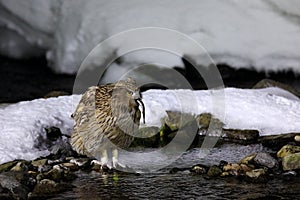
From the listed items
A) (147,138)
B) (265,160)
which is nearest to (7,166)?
(147,138)

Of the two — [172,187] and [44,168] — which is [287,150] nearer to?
[172,187]

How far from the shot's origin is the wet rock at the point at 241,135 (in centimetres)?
605

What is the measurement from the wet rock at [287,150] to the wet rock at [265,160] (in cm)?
16

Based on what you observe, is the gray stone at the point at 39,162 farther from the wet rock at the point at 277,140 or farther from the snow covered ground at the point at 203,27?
the snow covered ground at the point at 203,27

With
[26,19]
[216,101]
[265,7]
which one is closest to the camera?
[216,101]

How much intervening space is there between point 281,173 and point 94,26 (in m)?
4.51

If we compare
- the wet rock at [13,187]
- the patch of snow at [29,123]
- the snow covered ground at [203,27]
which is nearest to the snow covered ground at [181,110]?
the patch of snow at [29,123]

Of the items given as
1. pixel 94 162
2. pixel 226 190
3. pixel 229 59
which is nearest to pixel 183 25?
pixel 229 59

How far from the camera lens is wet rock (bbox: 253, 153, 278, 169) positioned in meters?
5.24

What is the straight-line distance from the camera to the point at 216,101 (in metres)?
6.63

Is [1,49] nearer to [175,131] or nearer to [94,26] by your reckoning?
[94,26]

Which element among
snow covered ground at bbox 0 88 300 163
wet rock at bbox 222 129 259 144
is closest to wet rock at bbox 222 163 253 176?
wet rock at bbox 222 129 259 144

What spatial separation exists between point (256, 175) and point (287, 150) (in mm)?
565

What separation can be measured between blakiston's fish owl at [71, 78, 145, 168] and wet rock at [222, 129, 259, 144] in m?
1.13
